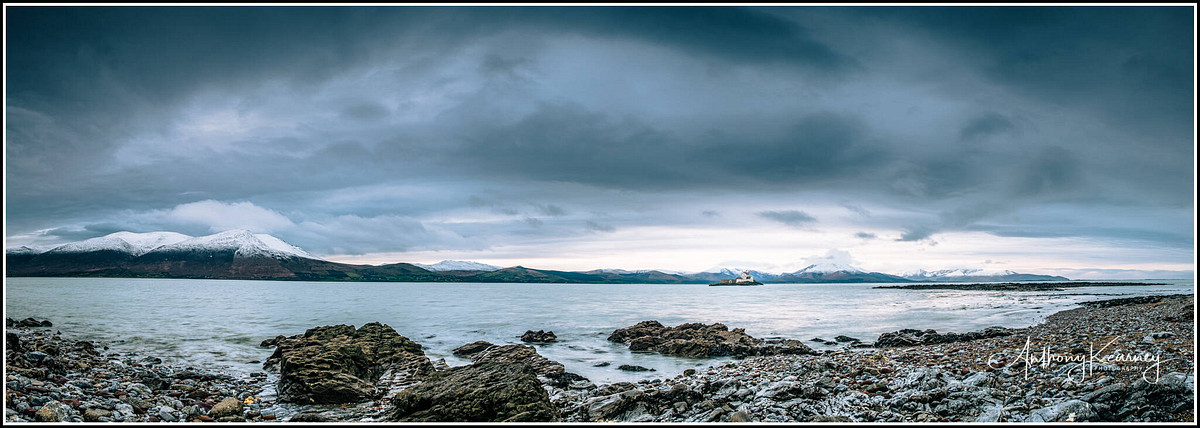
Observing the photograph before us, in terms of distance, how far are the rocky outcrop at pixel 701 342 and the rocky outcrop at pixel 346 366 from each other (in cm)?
1194

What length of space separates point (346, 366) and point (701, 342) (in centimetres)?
1618

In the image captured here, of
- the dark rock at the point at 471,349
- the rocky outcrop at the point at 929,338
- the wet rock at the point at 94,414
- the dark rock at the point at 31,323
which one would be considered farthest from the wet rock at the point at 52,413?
the dark rock at the point at 31,323

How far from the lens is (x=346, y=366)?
51.1 ft

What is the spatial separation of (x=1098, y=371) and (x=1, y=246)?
827 inches

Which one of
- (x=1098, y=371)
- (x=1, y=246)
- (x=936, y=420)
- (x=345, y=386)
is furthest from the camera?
(x=345, y=386)

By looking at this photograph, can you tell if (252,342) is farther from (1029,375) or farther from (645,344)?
(1029,375)

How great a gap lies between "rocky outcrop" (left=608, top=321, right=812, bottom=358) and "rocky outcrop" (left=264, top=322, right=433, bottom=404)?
470 inches

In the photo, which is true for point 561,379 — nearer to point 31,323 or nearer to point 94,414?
point 94,414

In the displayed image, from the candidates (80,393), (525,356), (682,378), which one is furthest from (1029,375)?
(80,393)

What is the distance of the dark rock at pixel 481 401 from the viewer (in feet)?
33.6

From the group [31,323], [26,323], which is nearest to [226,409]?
[26,323]

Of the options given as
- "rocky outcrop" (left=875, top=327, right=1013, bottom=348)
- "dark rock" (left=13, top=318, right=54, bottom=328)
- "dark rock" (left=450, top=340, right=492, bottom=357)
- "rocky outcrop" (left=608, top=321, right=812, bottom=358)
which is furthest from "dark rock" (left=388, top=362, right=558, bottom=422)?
"dark rock" (left=13, top=318, right=54, bottom=328)

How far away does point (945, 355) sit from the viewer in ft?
55.9

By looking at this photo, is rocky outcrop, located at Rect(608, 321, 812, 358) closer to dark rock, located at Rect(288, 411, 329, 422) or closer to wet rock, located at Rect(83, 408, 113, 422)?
dark rock, located at Rect(288, 411, 329, 422)
